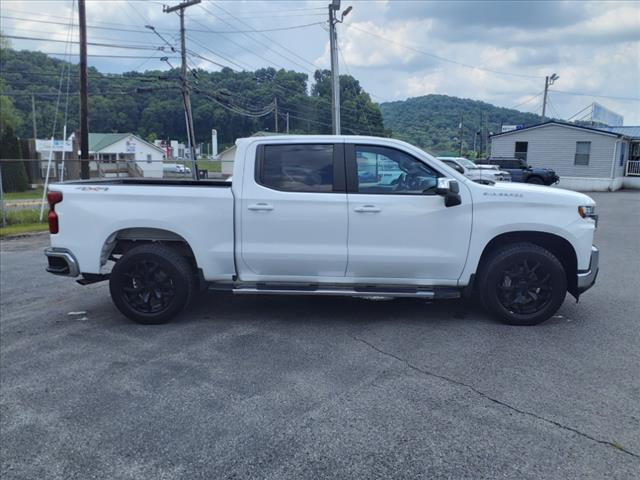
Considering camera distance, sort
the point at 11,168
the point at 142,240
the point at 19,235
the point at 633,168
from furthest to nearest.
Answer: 1. the point at 11,168
2. the point at 633,168
3. the point at 19,235
4. the point at 142,240

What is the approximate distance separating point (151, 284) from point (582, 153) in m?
31.7

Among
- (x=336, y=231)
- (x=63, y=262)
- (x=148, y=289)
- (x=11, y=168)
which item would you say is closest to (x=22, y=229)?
(x=63, y=262)

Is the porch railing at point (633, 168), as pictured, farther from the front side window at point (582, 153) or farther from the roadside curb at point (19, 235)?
the roadside curb at point (19, 235)

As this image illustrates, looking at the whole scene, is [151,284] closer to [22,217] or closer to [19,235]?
[19,235]

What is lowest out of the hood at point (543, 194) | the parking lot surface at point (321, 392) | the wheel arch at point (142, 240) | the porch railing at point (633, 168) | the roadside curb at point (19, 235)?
the roadside curb at point (19, 235)

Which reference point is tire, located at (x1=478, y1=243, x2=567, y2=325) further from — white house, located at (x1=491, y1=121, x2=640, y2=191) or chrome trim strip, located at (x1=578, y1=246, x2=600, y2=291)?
white house, located at (x1=491, y1=121, x2=640, y2=191)

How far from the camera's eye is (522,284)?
5359 mm

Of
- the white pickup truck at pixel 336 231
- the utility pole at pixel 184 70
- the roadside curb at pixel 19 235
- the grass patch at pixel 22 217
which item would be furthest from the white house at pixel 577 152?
the white pickup truck at pixel 336 231

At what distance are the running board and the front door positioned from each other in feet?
0.32

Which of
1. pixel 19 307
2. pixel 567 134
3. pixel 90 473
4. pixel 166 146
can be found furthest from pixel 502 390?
pixel 166 146

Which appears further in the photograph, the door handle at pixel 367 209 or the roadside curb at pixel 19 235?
the roadside curb at pixel 19 235

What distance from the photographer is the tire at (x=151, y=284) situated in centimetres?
548

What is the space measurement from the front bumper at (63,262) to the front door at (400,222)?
2924 millimetres

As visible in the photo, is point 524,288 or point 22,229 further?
point 22,229
